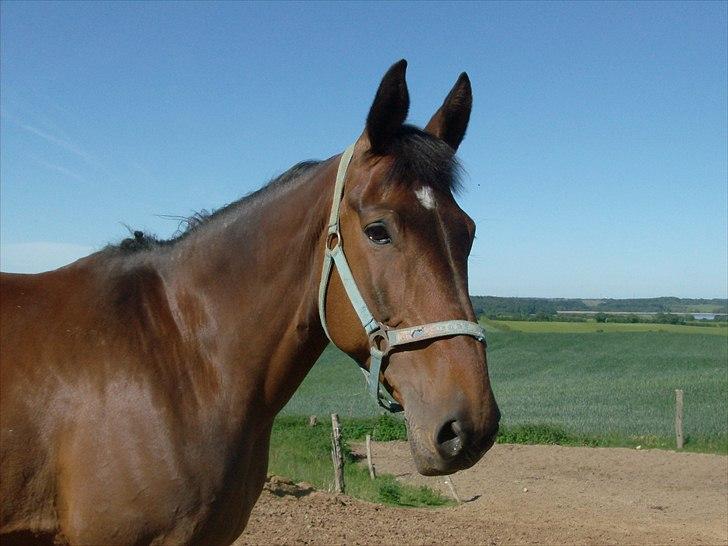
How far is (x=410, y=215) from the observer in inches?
94.0

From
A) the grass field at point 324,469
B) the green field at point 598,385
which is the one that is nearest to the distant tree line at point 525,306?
the green field at point 598,385

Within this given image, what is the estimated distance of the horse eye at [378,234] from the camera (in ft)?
7.95

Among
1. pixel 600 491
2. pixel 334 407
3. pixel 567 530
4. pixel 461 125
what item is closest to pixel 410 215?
pixel 461 125

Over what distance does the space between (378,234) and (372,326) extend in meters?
0.34

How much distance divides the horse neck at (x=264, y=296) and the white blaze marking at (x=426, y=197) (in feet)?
1.45

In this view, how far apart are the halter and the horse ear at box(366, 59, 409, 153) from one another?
15 centimetres

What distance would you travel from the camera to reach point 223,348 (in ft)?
8.99

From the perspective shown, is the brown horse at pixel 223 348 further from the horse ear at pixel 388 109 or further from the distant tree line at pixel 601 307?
the distant tree line at pixel 601 307

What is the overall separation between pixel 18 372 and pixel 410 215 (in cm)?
158

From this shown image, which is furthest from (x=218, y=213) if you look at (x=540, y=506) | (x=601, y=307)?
(x=601, y=307)

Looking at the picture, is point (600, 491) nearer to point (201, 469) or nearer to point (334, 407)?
point (201, 469)

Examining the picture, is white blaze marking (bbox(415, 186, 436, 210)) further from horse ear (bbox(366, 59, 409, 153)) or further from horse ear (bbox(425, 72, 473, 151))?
horse ear (bbox(425, 72, 473, 151))

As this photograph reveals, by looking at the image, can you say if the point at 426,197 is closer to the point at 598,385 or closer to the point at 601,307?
the point at 598,385

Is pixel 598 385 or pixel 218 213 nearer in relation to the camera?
pixel 218 213
